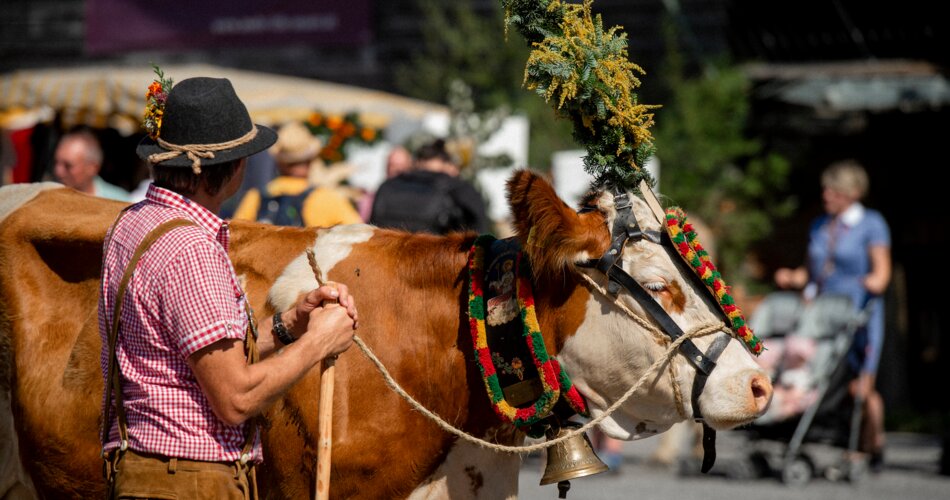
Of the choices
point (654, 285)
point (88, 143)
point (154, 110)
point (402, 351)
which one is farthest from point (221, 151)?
point (88, 143)

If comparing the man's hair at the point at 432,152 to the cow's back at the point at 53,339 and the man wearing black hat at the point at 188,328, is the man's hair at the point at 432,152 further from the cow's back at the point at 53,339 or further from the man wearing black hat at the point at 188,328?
the man wearing black hat at the point at 188,328

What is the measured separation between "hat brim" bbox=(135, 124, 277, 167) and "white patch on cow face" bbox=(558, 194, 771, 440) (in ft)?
3.45

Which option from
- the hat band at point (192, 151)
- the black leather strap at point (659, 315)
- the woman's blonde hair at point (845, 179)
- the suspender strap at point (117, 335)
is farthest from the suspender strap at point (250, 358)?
the woman's blonde hair at point (845, 179)

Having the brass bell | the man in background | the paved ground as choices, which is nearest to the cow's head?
the brass bell

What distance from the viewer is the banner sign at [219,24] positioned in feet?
55.3

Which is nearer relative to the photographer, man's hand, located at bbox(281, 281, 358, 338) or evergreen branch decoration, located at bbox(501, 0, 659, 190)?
man's hand, located at bbox(281, 281, 358, 338)

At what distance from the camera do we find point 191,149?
9.93 ft

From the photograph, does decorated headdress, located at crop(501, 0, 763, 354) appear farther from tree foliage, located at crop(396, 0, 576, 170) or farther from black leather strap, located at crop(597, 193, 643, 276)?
tree foliage, located at crop(396, 0, 576, 170)

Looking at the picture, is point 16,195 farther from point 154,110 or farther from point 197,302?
point 197,302

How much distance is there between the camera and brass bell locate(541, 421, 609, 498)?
3604mm

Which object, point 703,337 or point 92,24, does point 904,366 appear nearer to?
point 703,337

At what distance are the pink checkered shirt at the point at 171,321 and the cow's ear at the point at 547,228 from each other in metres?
0.89

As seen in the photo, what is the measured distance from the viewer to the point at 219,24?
17.3 metres

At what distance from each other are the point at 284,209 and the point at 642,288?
11.5ft
